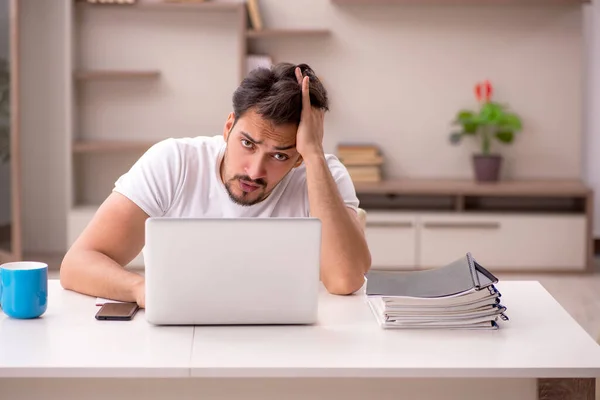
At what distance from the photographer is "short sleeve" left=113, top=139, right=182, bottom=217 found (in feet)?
7.39

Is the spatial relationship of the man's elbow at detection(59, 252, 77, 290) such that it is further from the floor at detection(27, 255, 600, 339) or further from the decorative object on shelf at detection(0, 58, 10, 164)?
the decorative object on shelf at detection(0, 58, 10, 164)

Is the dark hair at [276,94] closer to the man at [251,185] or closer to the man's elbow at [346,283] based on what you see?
the man at [251,185]

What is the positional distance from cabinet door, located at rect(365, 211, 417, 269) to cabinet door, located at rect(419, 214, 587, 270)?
76mm

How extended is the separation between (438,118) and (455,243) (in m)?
0.81

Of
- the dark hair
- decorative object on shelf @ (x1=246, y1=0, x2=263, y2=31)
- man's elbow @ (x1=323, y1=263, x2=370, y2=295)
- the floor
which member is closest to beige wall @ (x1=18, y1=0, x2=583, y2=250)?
decorative object on shelf @ (x1=246, y1=0, x2=263, y2=31)

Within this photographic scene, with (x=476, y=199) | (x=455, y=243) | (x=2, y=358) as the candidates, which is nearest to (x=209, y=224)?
(x=2, y=358)

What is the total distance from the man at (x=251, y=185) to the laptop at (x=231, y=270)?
343 mm

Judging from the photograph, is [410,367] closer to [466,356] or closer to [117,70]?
[466,356]

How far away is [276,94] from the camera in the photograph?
2.17 meters

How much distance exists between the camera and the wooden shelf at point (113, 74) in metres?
5.16

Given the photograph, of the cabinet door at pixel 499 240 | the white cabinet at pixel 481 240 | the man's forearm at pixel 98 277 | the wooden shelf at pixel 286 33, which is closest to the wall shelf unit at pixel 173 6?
the wooden shelf at pixel 286 33

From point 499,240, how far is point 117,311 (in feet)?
11.9

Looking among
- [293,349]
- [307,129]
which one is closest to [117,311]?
[293,349]

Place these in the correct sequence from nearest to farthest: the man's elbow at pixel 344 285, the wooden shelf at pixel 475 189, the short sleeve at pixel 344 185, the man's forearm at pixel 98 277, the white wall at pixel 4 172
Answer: the man's forearm at pixel 98 277, the man's elbow at pixel 344 285, the short sleeve at pixel 344 185, the white wall at pixel 4 172, the wooden shelf at pixel 475 189
